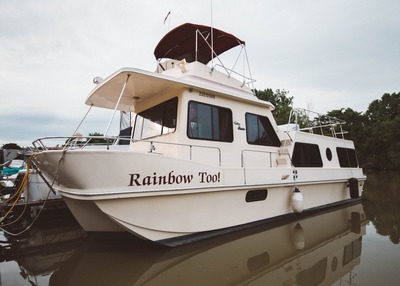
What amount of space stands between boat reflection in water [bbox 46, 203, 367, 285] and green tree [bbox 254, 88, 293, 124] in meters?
24.6

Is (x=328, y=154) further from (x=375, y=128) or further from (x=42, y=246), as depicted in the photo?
(x=375, y=128)

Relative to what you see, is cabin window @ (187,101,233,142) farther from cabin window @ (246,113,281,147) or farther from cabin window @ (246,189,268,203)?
cabin window @ (246,189,268,203)

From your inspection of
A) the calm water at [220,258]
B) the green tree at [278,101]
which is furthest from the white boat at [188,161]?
the green tree at [278,101]

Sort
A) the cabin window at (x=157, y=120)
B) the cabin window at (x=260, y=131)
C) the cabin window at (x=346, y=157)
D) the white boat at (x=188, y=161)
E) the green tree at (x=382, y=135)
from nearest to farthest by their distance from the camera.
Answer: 1. the white boat at (x=188, y=161)
2. the cabin window at (x=157, y=120)
3. the cabin window at (x=260, y=131)
4. the cabin window at (x=346, y=157)
5. the green tree at (x=382, y=135)

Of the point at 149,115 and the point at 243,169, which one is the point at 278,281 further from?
the point at 149,115

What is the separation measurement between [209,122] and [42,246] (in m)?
4.26

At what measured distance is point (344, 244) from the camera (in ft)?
16.8

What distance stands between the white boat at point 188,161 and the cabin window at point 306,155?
29mm

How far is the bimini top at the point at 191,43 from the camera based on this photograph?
6.30 metres

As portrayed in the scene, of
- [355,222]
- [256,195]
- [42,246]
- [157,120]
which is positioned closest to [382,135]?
[355,222]

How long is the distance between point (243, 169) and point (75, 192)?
324cm

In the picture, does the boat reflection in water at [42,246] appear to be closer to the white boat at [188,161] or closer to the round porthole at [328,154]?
the white boat at [188,161]

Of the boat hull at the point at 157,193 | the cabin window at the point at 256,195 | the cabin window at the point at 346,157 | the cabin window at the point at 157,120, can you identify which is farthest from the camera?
the cabin window at the point at 346,157

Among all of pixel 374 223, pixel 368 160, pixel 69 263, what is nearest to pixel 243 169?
pixel 69 263
